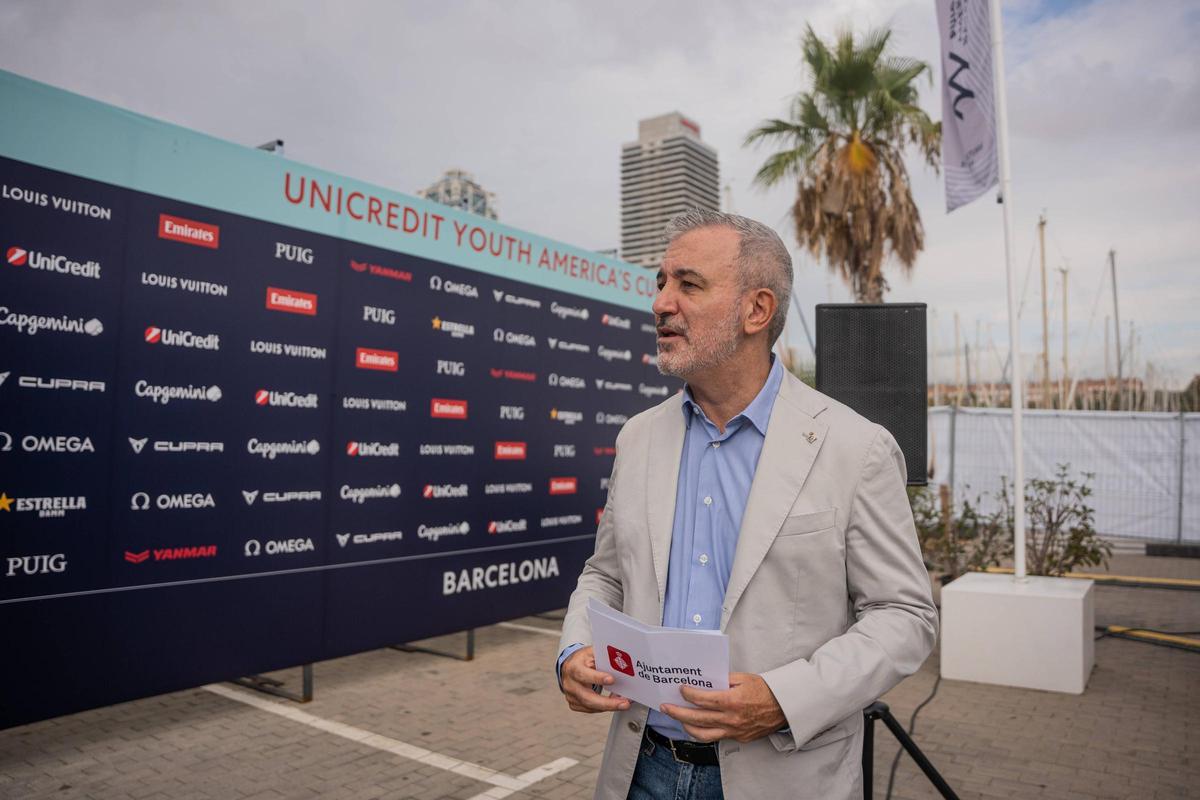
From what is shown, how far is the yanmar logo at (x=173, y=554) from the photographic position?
4.24 m

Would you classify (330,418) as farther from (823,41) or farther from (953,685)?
(823,41)

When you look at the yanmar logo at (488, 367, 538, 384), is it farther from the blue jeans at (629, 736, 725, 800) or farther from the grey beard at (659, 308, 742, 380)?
the blue jeans at (629, 736, 725, 800)

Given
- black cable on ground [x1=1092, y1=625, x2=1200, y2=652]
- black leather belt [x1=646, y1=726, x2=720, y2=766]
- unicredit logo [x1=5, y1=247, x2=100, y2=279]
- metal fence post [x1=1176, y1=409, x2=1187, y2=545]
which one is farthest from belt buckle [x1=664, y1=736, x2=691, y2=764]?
metal fence post [x1=1176, y1=409, x2=1187, y2=545]

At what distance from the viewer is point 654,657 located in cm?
156

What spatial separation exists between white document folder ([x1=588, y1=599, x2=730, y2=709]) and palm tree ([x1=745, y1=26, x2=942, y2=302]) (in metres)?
11.4

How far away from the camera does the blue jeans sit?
5.71ft

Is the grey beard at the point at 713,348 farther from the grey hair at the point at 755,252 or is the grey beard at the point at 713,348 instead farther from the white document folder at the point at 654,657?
the white document folder at the point at 654,657

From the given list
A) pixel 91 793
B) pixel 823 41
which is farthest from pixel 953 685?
pixel 823 41

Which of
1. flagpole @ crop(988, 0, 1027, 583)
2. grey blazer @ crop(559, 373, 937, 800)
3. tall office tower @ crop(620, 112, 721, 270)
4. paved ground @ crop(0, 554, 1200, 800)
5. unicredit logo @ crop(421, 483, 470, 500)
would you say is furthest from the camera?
tall office tower @ crop(620, 112, 721, 270)

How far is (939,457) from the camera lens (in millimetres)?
15445

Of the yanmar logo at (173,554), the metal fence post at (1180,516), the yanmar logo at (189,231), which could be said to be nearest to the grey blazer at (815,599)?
the yanmar logo at (173,554)

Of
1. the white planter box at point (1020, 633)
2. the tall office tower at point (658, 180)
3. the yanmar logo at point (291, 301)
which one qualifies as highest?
the tall office tower at point (658, 180)

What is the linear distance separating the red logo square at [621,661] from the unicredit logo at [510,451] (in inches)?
195

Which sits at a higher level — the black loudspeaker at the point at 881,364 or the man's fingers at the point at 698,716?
the black loudspeaker at the point at 881,364
